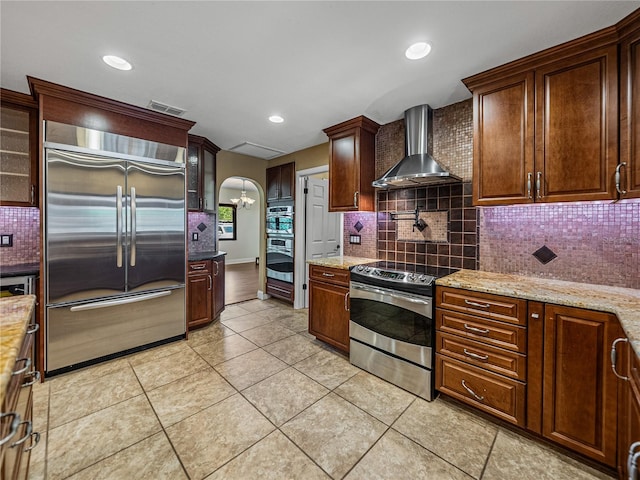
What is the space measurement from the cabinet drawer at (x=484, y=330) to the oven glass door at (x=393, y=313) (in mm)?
105

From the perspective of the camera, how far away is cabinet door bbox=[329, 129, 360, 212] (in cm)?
312

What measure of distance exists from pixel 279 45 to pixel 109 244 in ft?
7.58

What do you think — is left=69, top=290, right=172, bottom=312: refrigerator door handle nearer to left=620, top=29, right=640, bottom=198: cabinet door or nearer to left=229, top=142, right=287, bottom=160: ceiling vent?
left=229, top=142, right=287, bottom=160: ceiling vent

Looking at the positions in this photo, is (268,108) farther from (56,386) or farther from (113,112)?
(56,386)

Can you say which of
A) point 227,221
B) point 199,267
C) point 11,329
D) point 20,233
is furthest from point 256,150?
point 227,221

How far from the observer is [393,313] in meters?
2.31

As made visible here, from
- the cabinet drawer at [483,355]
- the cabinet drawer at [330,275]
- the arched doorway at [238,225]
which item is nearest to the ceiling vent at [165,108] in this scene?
the cabinet drawer at [330,275]

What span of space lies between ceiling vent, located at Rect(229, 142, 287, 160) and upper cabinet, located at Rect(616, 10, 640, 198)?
3.61m

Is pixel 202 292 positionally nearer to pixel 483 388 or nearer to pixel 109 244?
pixel 109 244

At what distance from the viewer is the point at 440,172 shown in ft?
7.67

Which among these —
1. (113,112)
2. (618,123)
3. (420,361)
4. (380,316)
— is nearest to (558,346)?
(420,361)

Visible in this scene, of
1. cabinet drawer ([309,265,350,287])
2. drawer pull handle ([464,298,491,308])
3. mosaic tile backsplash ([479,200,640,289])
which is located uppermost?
mosaic tile backsplash ([479,200,640,289])

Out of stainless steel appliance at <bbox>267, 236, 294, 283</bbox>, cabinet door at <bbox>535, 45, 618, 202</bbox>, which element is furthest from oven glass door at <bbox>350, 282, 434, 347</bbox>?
stainless steel appliance at <bbox>267, 236, 294, 283</bbox>

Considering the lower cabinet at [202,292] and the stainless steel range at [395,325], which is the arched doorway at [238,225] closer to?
the lower cabinet at [202,292]
